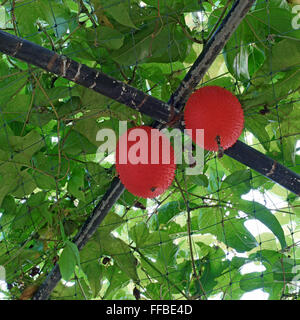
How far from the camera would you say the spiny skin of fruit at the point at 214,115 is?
0.67 metres

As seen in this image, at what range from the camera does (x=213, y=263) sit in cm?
105

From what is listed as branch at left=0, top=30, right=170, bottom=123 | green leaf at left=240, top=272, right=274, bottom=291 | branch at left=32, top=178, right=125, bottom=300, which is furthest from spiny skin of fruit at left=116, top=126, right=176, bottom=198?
green leaf at left=240, top=272, right=274, bottom=291

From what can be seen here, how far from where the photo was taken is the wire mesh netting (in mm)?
788

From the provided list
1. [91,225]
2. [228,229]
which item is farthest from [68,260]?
[228,229]

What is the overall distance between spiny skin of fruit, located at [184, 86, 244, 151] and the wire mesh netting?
3 cm

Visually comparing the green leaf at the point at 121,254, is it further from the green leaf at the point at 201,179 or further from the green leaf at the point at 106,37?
the green leaf at the point at 106,37

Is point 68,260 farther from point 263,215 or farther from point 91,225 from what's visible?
point 263,215

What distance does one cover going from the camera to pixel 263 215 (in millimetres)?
915

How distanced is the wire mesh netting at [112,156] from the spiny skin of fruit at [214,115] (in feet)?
0.11

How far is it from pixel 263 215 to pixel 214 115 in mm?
324

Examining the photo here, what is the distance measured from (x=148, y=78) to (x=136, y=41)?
10cm

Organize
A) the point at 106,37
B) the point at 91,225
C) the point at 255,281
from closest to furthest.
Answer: the point at 106,37
the point at 91,225
the point at 255,281

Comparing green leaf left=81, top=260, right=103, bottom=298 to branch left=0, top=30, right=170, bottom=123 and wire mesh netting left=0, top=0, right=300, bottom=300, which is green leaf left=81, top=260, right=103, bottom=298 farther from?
branch left=0, top=30, right=170, bottom=123
